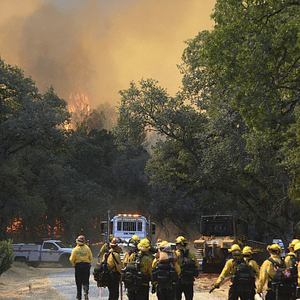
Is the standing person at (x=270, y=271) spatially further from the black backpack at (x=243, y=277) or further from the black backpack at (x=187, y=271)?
the black backpack at (x=187, y=271)

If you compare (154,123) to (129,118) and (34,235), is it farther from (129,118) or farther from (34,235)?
(34,235)

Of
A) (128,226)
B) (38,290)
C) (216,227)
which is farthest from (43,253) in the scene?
(38,290)

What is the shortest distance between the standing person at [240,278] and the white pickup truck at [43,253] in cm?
2186

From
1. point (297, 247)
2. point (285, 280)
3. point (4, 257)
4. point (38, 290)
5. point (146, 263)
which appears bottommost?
point (38, 290)

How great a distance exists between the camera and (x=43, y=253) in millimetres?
28891

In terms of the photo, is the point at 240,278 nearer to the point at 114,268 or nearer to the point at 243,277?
the point at 243,277

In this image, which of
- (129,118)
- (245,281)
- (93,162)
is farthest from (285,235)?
(93,162)

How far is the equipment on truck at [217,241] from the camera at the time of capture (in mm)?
19766

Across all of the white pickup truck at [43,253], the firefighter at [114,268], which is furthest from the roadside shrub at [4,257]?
the white pickup truck at [43,253]

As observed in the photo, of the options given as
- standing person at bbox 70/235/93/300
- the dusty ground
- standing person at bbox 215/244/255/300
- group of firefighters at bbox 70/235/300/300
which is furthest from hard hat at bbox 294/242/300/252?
the dusty ground

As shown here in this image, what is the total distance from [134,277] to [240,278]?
2205mm

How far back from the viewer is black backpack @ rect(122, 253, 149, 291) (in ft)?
27.3

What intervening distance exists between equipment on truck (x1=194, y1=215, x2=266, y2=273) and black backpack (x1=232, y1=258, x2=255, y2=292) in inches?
435

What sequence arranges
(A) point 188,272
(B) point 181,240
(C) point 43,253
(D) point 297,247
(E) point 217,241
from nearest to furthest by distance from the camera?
1. (D) point 297,247
2. (A) point 188,272
3. (B) point 181,240
4. (E) point 217,241
5. (C) point 43,253
